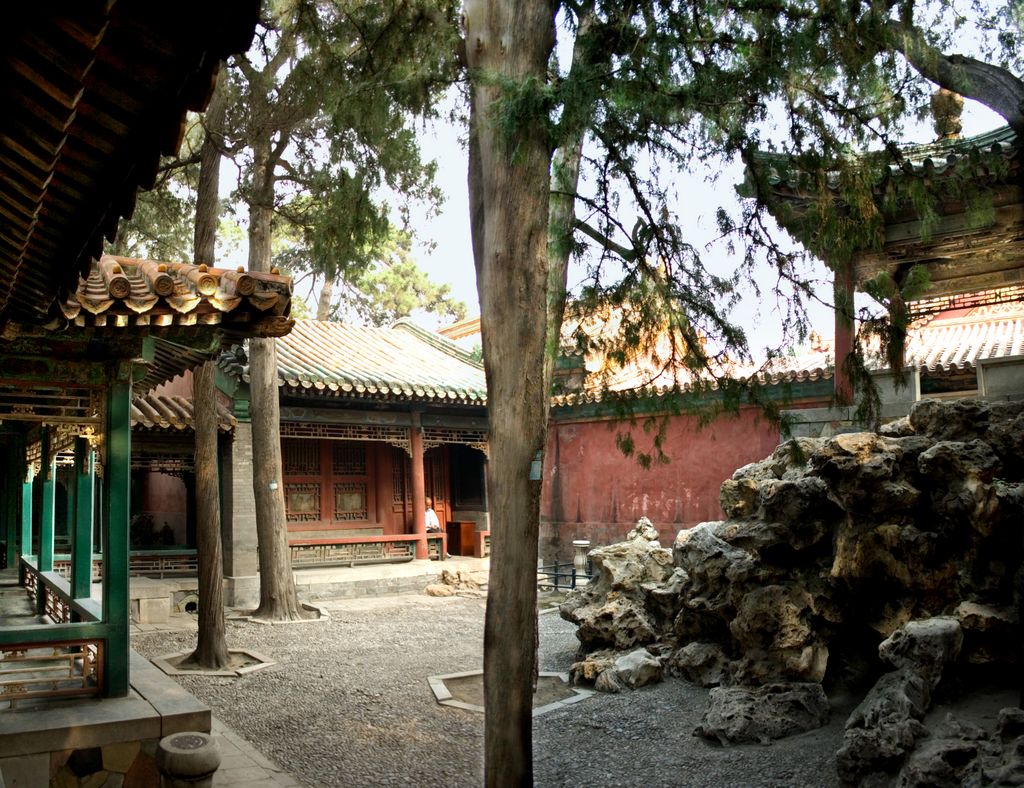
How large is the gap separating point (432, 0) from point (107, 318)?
332cm

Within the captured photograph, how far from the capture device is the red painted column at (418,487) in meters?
14.8

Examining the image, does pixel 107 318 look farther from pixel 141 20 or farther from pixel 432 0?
pixel 432 0

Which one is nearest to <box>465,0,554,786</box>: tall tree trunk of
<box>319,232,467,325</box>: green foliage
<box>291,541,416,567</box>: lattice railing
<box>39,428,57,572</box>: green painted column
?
<box>39,428,57,572</box>: green painted column

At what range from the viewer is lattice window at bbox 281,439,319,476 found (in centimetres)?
1429

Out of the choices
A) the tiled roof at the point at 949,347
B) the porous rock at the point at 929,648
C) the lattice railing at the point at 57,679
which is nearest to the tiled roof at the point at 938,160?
the porous rock at the point at 929,648

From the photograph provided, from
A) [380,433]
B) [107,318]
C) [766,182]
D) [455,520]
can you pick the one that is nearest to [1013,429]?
[766,182]

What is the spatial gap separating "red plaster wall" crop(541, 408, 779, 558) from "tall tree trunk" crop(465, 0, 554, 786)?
8.98m

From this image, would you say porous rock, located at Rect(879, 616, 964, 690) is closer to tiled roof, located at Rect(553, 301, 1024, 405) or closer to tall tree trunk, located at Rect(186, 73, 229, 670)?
tiled roof, located at Rect(553, 301, 1024, 405)

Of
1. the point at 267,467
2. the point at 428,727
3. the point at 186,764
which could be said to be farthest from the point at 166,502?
the point at 186,764

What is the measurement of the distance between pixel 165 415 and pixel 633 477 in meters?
7.59

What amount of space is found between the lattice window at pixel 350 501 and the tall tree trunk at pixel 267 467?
3.57 m

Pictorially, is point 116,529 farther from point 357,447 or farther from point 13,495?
point 357,447

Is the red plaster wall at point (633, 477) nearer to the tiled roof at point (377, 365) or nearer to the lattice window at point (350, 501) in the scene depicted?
the tiled roof at point (377, 365)

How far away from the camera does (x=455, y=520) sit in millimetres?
17109
